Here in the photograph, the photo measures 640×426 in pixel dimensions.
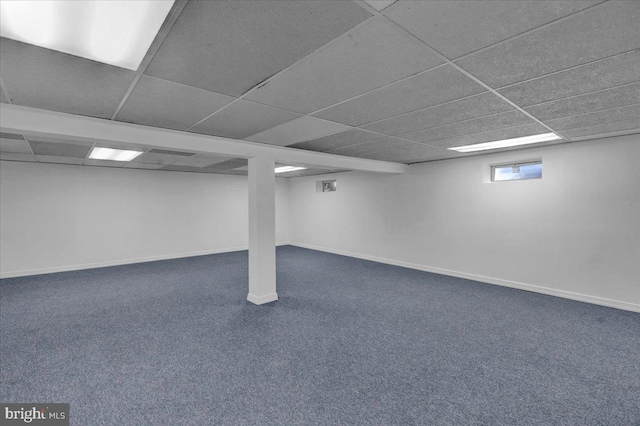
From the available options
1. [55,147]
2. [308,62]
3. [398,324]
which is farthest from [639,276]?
[55,147]

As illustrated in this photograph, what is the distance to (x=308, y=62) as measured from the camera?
1.80m

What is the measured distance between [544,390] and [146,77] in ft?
12.0

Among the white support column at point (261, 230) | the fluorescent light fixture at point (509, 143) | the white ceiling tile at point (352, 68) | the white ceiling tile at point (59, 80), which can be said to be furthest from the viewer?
the white support column at point (261, 230)

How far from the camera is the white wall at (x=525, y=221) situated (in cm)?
382

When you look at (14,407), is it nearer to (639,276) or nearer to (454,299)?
(454,299)

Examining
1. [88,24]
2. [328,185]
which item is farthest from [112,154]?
[328,185]

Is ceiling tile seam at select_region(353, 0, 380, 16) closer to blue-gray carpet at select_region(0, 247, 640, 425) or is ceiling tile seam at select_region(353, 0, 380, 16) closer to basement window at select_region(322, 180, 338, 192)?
blue-gray carpet at select_region(0, 247, 640, 425)

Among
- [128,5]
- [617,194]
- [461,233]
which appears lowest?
[461,233]

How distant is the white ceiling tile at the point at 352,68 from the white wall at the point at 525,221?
3721mm

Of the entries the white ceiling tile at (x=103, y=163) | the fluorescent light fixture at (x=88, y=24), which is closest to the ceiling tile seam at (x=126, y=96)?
the fluorescent light fixture at (x=88, y=24)

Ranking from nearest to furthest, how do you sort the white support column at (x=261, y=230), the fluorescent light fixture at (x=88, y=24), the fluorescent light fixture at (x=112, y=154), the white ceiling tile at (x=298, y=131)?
the fluorescent light fixture at (x=88, y=24), the white ceiling tile at (x=298, y=131), the white support column at (x=261, y=230), the fluorescent light fixture at (x=112, y=154)

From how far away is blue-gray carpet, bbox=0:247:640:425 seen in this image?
2.00 m

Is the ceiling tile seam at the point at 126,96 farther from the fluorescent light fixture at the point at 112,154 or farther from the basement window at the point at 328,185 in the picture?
the basement window at the point at 328,185

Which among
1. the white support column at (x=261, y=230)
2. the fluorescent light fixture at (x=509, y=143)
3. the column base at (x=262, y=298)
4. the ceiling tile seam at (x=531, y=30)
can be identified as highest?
the ceiling tile seam at (x=531, y=30)
